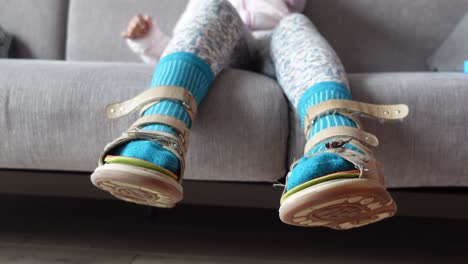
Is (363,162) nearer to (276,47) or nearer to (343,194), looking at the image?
(343,194)

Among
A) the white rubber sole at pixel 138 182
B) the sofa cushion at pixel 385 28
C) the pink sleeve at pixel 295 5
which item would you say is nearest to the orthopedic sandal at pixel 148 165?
the white rubber sole at pixel 138 182

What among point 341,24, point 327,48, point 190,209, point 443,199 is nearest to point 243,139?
point 327,48

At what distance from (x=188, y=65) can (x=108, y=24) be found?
2.32 feet

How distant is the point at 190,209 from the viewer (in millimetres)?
1271

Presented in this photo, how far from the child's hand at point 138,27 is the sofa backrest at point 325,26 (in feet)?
1.05

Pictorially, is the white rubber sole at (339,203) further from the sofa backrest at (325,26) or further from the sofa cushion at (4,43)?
the sofa cushion at (4,43)

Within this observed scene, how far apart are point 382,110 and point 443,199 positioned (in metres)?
0.24

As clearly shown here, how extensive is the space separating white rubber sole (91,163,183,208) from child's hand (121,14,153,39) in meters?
0.48

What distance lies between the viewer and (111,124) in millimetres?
812

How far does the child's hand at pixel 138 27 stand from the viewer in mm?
1010

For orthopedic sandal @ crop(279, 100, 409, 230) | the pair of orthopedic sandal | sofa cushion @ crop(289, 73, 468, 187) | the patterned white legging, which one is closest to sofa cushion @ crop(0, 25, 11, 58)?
the patterned white legging

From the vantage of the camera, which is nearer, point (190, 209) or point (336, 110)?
point (336, 110)

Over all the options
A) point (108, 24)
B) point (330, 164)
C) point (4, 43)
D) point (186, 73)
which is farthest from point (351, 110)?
point (4, 43)

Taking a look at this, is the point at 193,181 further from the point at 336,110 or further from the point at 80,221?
the point at 80,221
